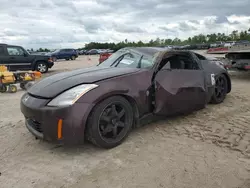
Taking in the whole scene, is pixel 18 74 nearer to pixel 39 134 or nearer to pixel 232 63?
pixel 39 134

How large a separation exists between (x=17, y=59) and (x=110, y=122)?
1154cm

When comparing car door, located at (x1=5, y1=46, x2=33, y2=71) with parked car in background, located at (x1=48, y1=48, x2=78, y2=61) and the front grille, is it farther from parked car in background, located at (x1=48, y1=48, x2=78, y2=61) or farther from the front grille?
parked car in background, located at (x1=48, y1=48, x2=78, y2=61)

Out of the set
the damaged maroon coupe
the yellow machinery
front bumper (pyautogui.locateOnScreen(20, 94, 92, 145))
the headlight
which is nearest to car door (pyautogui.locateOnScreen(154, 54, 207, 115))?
the damaged maroon coupe

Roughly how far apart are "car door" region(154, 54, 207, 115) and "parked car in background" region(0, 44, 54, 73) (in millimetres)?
10819

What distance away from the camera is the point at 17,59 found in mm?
13141

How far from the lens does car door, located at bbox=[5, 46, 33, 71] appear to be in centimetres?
1288

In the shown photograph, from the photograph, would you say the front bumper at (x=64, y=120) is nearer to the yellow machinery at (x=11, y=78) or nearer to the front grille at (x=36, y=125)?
the front grille at (x=36, y=125)

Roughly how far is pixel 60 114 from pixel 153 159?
1247 millimetres

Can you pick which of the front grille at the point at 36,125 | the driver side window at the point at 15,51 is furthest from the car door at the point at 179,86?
the driver side window at the point at 15,51

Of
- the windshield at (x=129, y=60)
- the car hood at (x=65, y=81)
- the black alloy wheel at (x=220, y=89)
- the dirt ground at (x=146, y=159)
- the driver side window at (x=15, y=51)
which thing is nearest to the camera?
the dirt ground at (x=146, y=159)

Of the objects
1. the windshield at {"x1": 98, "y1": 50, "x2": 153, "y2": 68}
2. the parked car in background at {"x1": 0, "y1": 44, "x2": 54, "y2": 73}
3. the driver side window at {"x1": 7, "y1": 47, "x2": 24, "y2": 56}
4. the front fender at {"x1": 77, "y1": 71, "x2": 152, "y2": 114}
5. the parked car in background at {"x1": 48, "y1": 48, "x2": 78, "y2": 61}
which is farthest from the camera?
the parked car in background at {"x1": 48, "y1": 48, "x2": 78, "y2": 61}

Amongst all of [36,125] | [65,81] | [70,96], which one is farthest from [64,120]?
[65,81]

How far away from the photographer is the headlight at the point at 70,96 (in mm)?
2979

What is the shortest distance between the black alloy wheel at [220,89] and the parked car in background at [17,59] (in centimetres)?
1080
